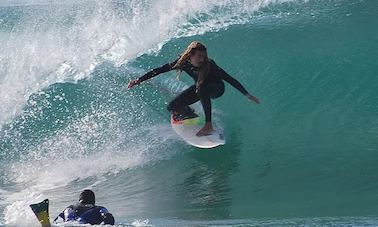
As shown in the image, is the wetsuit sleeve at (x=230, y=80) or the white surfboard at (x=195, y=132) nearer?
the wetsuit sleeve at (x=230, y=80)

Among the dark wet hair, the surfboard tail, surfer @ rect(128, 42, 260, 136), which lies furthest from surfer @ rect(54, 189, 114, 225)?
surfer @ rect(128, 42, 260, 136)

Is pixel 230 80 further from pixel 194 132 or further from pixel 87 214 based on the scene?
pixel 87 214

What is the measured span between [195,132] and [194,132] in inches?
0.5

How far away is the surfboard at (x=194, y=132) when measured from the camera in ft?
23.2

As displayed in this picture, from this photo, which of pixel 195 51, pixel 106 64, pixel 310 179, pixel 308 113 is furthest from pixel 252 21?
pixel 310 179

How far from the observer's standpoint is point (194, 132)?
729 cm

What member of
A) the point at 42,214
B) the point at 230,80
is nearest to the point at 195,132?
the point at 230,80

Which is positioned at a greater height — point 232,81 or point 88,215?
point 232,81

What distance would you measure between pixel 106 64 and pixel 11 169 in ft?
9.73

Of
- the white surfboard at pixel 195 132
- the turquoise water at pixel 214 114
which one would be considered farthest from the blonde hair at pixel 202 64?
the turquoise water at pixel 214 114

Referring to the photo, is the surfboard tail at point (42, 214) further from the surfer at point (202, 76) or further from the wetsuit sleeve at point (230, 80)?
the wetsuit sleeve at point (230, 80)

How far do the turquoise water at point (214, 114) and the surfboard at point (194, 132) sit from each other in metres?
0.13

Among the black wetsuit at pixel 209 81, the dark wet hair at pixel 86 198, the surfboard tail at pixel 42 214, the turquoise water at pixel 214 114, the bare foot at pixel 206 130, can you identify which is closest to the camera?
the surfboard tail at pixel 42 214

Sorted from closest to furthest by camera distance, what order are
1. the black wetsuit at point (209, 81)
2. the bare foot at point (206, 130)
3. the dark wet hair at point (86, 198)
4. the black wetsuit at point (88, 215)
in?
the black wetsuit at point (88, 215) → the dark wet hair at point (86, 198) → the black wetsuit at point (209, 81) → the bare foot at point (206, 130)
